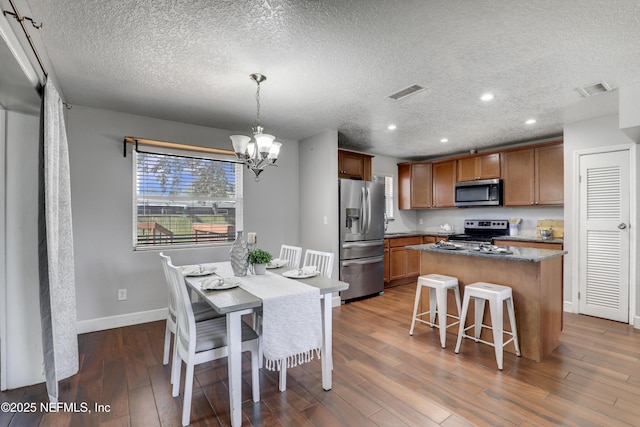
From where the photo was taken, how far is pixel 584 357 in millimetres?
2645

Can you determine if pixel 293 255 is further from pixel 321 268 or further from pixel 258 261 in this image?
pixel 258 261

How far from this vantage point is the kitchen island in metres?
2.60

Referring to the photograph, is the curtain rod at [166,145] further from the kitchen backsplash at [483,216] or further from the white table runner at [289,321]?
the kitchen backsplash at [483,216]

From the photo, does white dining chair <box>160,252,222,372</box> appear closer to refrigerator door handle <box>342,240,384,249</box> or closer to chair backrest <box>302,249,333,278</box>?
chair backrest <box>302,249,333,278</box>

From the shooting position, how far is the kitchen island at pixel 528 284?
2604mm

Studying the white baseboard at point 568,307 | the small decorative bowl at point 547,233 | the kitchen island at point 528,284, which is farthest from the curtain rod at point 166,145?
the white baseboard at point 568,307

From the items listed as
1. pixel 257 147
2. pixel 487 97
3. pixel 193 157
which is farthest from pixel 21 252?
pixel 487 97

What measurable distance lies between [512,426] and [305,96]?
9.79 feet

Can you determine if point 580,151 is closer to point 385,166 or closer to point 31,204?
point 385,166

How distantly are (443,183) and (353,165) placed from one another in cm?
205

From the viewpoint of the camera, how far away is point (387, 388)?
7.23ft

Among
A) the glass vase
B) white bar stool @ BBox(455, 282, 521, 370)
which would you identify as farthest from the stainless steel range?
the glass vase

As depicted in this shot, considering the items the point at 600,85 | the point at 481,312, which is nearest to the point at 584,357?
the point at 481,312

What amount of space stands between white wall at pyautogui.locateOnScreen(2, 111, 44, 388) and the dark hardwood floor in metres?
0.21
